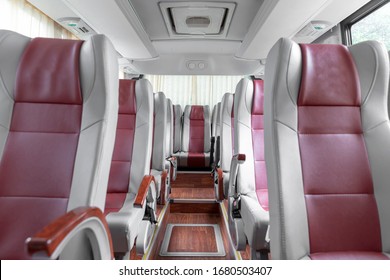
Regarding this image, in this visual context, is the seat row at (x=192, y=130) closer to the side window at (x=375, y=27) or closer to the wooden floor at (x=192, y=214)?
the wooden floor at (x=192, y=214)

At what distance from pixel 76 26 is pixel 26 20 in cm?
42

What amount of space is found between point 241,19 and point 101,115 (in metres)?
2.30

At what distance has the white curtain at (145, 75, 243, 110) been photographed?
455 cm

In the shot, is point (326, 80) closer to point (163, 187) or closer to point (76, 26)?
point (163, 187)

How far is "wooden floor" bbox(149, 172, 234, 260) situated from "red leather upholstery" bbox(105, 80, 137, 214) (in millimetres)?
564

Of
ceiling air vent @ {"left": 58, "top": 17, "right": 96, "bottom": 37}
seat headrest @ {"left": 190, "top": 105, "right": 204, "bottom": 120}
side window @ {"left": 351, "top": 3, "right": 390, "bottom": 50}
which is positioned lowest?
seat headrest @ {"left": 190, "top": 105, "right": 204, "bottom": 120}

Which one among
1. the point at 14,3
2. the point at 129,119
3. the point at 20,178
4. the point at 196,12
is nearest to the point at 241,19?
the point at 196,12

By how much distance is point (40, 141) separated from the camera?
871 mm

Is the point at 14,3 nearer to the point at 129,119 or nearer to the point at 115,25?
the point at 115,25

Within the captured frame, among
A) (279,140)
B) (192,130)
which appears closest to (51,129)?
(279,140)

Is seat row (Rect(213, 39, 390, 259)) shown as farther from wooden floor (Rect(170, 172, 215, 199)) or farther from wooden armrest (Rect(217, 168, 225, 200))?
wooden floor (Rect(170, 172, 215, 199))

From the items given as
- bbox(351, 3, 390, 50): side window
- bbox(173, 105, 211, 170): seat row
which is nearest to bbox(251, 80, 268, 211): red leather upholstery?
bbox(351, 3, 390, 50): side window

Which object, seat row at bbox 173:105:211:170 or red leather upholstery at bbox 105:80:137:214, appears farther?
seat row at bbox 173:105:211:170
